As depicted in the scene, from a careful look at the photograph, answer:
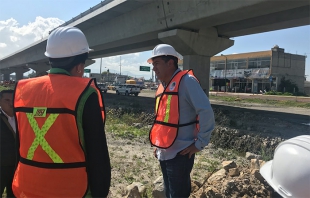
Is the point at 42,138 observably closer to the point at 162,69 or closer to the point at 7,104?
the point at 162,69

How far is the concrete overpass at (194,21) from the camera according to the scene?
39.5 feet

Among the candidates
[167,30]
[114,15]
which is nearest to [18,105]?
[167,30]

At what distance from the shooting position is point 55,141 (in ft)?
5.11

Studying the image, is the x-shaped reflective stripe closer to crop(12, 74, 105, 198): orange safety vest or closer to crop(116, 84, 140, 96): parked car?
crop(12, 74, 105, 198): orange safety vest

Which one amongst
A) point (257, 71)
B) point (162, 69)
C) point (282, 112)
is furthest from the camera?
point (257, 71)

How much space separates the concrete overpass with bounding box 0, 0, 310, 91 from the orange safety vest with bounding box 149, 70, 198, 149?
9.41 metres

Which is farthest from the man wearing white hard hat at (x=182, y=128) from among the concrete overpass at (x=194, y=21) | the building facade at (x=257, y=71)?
the building facade at (x=257, y=71)

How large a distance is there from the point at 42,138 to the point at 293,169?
5.98ft

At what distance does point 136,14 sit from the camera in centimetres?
1708

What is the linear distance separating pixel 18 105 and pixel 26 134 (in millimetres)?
195

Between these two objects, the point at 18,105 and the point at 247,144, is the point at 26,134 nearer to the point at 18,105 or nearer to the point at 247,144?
the point at 18,105

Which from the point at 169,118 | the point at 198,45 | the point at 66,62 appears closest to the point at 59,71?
the point at 66,62

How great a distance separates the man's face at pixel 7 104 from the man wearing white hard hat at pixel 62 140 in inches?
63.2

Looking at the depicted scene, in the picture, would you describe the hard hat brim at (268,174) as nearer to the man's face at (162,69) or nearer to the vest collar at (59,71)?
the man's face at (162,69)
